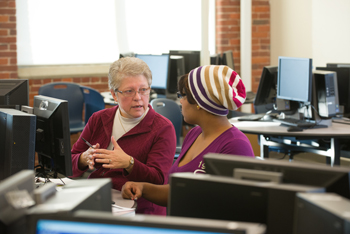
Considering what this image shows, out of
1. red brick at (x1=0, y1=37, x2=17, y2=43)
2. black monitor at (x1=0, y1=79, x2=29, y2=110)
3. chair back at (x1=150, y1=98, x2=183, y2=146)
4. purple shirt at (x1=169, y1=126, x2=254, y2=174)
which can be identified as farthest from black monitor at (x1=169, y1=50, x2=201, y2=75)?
purple shirt at (x1=169, y1=126, x2=254, y2=174)

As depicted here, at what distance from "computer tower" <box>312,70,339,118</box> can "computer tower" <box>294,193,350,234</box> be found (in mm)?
2748

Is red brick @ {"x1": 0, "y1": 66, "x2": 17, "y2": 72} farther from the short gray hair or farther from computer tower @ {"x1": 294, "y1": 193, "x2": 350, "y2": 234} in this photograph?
computer tower @ {"x1": 294, "y1": 193, "x2": 350, "y2": 234}

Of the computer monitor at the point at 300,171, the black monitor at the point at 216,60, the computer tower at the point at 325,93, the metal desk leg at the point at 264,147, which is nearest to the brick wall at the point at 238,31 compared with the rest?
the black monitor at the point at 216,60

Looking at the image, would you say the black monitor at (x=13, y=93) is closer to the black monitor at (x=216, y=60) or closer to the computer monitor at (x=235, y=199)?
the computer monitor at (x=235, y=199)

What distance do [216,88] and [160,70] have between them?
138 inches

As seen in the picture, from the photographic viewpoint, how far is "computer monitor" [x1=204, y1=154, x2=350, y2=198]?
35.5 inches

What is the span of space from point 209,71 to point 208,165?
0.67m

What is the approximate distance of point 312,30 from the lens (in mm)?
5332

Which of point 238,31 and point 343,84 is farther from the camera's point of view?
point 238,31

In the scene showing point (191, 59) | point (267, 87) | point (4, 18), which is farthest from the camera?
point (191, 59)

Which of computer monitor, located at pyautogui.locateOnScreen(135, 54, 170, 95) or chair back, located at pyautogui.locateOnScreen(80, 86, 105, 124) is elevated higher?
computer monitor, located at pyautogui.locateOnScreen(135, 54, 170, 95)

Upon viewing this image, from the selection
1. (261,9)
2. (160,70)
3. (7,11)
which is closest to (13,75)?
(7,11)

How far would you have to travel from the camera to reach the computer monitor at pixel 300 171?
90 cm

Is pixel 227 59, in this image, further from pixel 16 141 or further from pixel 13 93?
pixel 16 141
